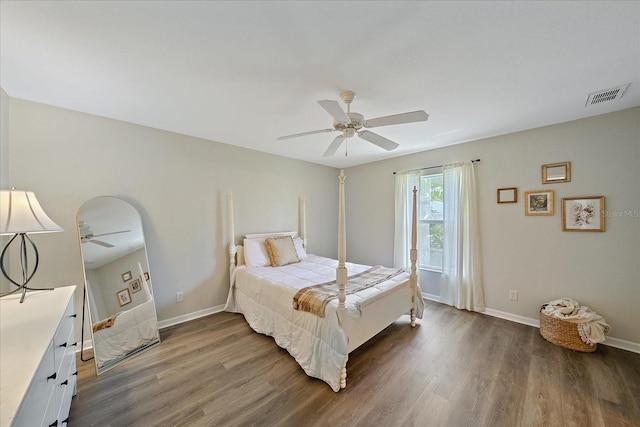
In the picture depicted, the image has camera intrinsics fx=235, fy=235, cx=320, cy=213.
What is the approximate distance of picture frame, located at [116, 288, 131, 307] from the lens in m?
2.41

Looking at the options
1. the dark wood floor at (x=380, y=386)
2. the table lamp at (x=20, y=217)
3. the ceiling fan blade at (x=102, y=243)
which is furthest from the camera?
the ceiling fan blade at (x=102, y=243)

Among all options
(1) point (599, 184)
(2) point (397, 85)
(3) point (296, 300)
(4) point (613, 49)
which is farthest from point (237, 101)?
(1) point (599, 184)

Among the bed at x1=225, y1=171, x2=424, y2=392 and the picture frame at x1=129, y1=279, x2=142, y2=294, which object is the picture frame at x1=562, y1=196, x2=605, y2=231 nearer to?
the bed at x1=225, y1=171, x2=424, y2=392

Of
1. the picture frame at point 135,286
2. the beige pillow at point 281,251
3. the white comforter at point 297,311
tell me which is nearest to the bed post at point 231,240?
the white comforter at point 297,311

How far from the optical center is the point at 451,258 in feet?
11.5

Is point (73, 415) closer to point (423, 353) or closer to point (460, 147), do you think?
point (423, 353)

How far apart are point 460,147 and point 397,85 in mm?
2111

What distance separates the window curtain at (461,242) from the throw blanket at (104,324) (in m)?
4.09

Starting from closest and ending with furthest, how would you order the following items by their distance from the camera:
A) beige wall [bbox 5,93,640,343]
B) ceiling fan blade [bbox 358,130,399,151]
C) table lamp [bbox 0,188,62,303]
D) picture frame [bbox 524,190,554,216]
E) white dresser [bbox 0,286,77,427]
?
white dresser [bbox 0,286,77,427], table lamp [bbox 0,188,62,303], ceiling fan blade [bbox 358,130,399,151], beige wall [bbox 5,93,640,343], picture frame [bbox 524,190,554,216]

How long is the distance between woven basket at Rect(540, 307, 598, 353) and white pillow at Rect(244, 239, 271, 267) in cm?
336

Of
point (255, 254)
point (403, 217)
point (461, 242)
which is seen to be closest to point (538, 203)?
point (461, 242)

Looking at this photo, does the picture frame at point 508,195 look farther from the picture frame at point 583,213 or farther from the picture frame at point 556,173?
the picture frame at point 583,213

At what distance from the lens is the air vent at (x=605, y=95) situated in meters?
1.98

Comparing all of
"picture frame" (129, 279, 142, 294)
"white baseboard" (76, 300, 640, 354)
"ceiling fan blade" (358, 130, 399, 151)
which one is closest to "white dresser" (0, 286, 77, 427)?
"picture frame" (129, 279, 142, 294)
